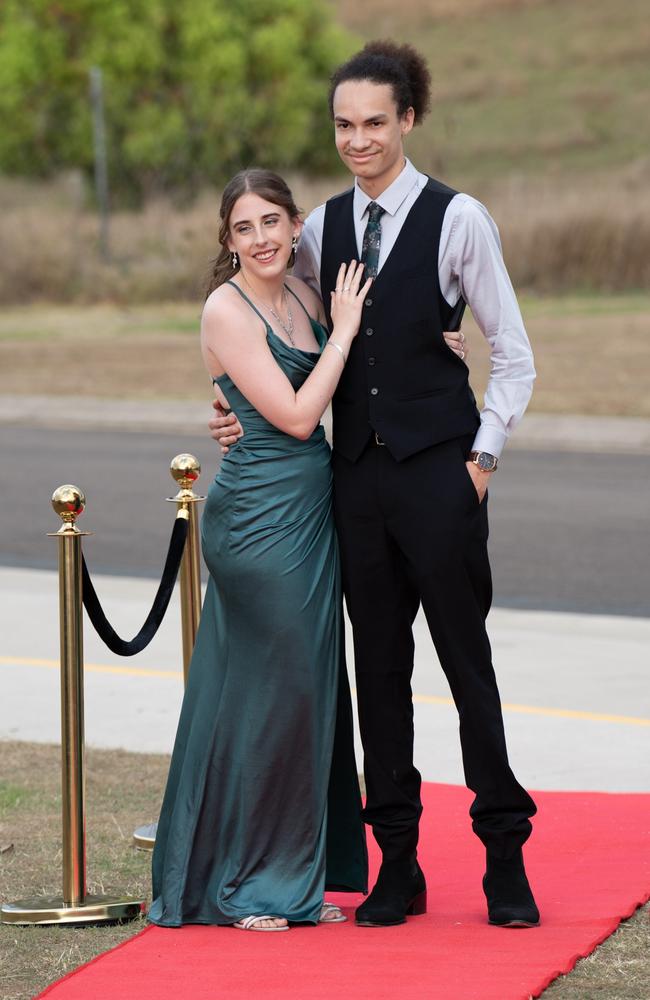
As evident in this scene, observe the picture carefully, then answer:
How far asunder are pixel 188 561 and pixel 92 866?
106 cm

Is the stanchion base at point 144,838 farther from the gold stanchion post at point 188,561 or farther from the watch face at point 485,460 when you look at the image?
the watch face at point 485,460

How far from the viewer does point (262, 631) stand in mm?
4430

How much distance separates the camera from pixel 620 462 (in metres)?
14.9

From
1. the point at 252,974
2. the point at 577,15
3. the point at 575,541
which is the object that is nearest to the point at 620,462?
the point at 575,541

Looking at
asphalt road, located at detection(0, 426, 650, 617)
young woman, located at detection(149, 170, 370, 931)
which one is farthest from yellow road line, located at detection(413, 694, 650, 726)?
young woman, located at detection(149, 170, 370, 931)

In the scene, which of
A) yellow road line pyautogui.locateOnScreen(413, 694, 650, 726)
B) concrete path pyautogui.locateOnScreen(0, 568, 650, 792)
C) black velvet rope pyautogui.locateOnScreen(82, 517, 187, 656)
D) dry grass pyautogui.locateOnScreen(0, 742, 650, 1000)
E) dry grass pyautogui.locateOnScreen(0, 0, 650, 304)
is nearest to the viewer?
dry grass pyautogui.locateOnScreen(0, 742, 650, 1000)

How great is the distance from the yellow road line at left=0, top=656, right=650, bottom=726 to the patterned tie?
2.89 meters

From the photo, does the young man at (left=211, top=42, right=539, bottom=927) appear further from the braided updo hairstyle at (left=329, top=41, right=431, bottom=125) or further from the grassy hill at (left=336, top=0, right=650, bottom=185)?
the grassy hill at (left=336, top=0, right=650, bottom=185)

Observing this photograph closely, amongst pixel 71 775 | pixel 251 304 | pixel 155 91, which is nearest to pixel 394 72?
pixel 251 304

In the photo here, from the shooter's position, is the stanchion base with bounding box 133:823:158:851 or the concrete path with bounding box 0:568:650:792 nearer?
the stanchion base with bounding box 133:823:158:851

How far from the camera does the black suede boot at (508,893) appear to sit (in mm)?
4387

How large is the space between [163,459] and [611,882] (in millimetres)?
10800

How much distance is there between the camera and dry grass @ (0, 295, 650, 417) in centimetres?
1958

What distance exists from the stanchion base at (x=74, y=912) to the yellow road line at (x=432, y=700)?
263cm
